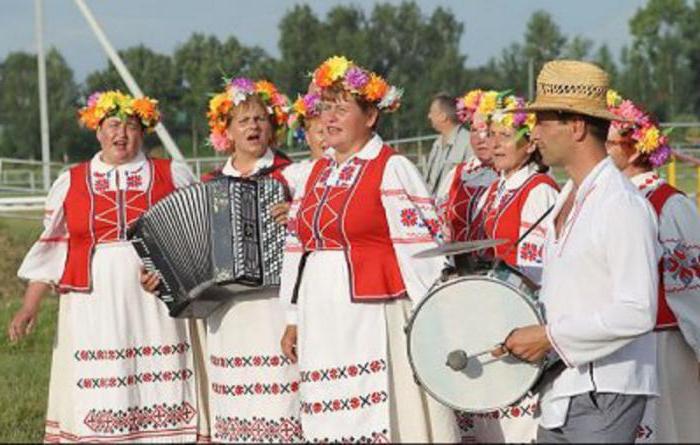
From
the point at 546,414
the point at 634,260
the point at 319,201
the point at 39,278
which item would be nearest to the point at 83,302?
the point at 39,278

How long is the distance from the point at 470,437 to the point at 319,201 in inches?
58.0

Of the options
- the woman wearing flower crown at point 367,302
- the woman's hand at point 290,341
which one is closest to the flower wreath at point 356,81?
the woman wearing flower crown at point 367,302

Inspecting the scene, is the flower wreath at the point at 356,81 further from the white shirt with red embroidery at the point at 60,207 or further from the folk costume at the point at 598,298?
the folk costume at the point at 598,298

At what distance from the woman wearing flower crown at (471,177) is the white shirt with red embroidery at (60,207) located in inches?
55.3

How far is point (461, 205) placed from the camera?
7051mm

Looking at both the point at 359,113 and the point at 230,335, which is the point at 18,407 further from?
the point at 359,113

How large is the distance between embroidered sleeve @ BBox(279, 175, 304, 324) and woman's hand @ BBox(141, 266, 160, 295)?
887 mm

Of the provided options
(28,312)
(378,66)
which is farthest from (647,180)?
(378,66)

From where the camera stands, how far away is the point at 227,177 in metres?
6.33

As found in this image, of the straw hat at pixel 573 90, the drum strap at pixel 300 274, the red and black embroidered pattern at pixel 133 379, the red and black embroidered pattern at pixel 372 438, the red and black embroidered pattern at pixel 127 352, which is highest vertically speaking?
the straw hat at pixel 573 90

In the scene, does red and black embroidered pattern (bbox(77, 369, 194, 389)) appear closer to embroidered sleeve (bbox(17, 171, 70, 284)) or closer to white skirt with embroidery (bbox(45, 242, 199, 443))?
white skirt with embroidery (bbox(45, 242, 199, 443))

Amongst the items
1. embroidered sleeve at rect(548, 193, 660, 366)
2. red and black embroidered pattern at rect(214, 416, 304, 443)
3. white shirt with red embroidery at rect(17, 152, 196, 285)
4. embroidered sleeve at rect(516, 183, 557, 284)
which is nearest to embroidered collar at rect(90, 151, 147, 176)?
white shirt with red embroidery at rect(17, 152, 196, 285)

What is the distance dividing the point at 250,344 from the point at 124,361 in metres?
0.70

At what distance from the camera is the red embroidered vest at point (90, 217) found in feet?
22.4
